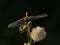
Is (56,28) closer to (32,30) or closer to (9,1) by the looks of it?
(9,1)

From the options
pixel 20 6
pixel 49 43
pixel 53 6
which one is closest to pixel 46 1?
pixel 53 6

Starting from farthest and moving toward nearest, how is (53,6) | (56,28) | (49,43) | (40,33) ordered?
(53,6), (56,28), (49,43), (40,33)

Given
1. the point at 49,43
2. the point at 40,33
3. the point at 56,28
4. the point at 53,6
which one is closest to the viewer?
the point at 40,33

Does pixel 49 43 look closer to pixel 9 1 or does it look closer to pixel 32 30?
pixel 9 1

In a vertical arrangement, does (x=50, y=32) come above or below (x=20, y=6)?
below

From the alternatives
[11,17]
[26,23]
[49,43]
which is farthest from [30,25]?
[11,17]

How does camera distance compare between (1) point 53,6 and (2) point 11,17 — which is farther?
(1) point 53,6
